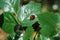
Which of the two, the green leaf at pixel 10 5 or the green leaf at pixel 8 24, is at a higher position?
the green leaf at pixel 10 5

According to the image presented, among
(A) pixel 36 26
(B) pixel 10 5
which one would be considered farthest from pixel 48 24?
(B) pixel 10 5

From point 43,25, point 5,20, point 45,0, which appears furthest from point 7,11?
point 45,0

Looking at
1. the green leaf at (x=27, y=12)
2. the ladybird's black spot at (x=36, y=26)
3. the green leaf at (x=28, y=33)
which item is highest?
the green leaf at (x=27, y=12)

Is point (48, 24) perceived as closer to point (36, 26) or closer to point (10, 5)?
point (36, 26)

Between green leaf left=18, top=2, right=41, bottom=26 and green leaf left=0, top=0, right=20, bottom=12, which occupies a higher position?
green leaf left=0, top=0, right=20, bottom=12

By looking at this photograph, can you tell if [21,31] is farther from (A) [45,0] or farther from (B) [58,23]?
(A) [45,0]
